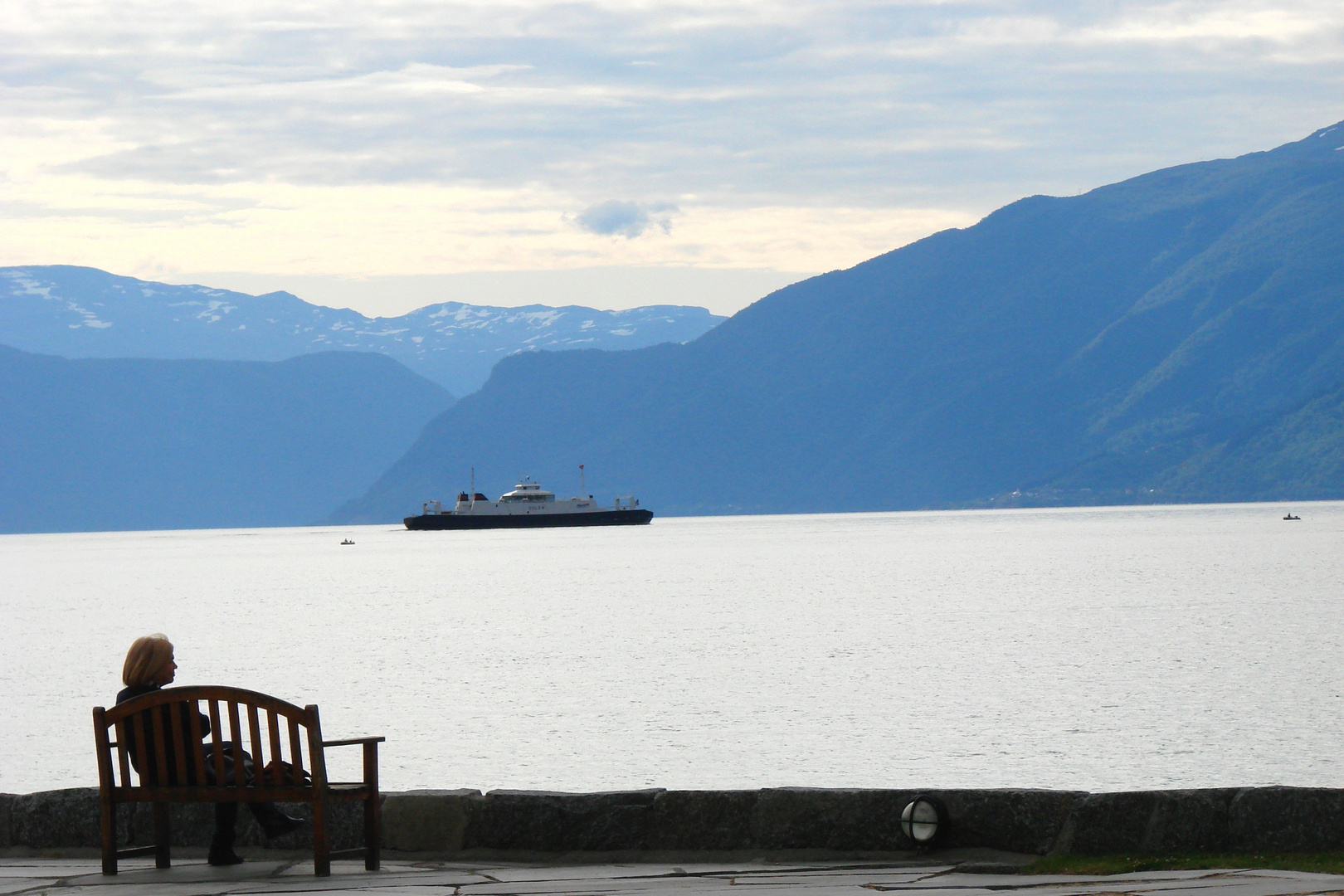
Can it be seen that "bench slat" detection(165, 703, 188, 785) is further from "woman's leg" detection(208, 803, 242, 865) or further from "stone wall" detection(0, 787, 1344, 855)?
"stone wall" detection(0, 787, 1344, 855)

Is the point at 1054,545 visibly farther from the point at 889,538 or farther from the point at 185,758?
→ the point at 185,758

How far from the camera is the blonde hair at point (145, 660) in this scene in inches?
312

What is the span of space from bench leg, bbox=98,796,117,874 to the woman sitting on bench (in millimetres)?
225

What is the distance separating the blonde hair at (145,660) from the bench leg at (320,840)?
42.1 inches

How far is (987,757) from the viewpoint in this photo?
906 inches

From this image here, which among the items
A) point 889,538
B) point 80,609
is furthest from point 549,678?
point 889,538

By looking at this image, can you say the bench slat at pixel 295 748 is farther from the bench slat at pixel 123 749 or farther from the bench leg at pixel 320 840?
the bench slat at pixel 123 749

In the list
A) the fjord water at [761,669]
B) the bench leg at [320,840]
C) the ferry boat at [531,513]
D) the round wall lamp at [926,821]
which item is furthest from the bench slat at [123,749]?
the ferry boat at [531,513]

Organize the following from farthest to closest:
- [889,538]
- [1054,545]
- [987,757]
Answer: [889,538]
[1054,545]
[987,757]

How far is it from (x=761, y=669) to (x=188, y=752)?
2977 centimetres

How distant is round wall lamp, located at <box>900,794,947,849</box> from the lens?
796 centimetres

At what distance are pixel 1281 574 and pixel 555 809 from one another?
233ft

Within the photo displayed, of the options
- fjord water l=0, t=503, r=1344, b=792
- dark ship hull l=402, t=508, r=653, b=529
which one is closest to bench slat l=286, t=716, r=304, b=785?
fjord water l=0, t=503, r=1344, b=792

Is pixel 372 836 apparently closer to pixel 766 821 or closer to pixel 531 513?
pixel 766 821
